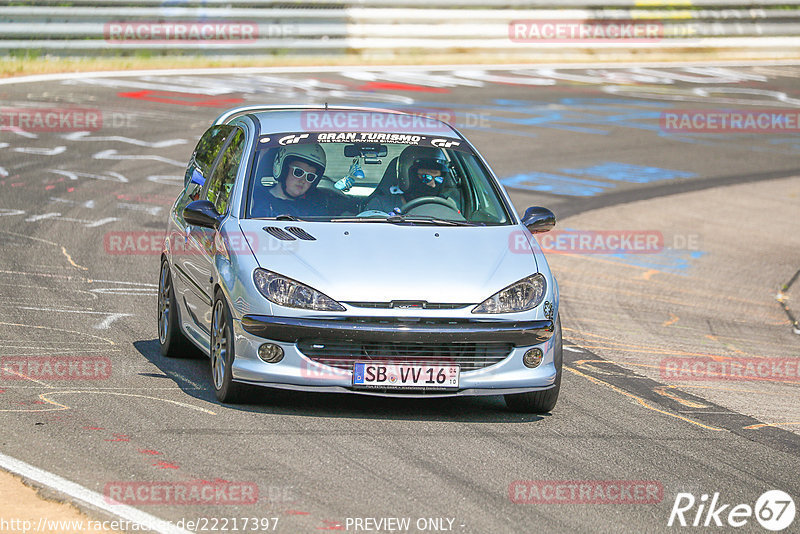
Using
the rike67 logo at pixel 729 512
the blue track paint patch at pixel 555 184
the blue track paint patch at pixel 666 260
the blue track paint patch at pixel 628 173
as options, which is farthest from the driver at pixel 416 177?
the blue track paint patch at pixel 628 173

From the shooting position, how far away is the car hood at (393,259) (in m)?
7.23

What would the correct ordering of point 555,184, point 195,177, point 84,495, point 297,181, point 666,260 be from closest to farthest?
point 84,495
point 297,181
point 195,177
point 666,260
point 555,184

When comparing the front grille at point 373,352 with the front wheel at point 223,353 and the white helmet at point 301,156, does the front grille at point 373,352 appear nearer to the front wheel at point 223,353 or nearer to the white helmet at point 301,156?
the front wheel at point 223,353

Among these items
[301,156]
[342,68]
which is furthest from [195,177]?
[342,68]

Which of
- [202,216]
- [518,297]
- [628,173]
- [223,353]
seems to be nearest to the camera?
[518,297]

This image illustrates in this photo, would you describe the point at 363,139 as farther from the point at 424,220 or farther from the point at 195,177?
the point at 195,177

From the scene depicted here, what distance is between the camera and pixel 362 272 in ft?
23.9

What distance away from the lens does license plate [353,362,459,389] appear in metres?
7.16

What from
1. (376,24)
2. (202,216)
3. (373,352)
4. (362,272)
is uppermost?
(202,216)

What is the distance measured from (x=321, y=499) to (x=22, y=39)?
19286 mm

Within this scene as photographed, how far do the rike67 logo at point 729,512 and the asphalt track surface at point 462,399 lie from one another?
8 cm

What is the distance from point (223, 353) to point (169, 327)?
1470mm

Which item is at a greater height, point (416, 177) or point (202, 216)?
point (416, 177)

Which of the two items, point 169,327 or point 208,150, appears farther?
point 208,150
